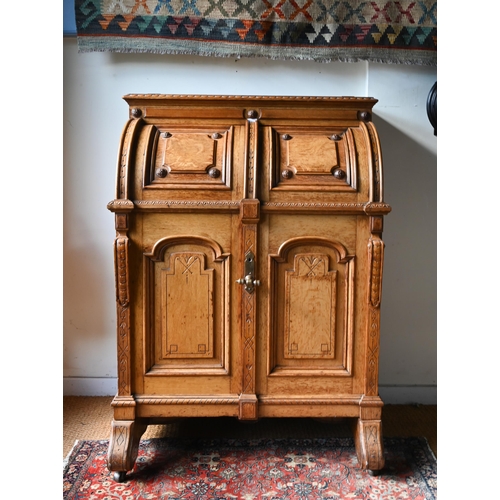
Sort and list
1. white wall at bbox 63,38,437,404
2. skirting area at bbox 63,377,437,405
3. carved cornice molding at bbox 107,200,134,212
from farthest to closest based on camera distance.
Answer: skirting area at bbox 63,377,437,405
white wall at bbox 63,38,437,404
carved cornice molding at bbox 107,200,134,212

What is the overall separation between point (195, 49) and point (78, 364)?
1.74 metres

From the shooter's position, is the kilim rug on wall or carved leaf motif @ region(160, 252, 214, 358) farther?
the kilim rug on wall

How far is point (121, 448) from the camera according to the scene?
1677 millimetres

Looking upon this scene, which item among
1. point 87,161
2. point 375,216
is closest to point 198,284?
point 375,216

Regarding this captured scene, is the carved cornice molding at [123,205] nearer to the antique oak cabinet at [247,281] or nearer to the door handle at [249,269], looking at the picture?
the antique oak cabinet at [247,281]

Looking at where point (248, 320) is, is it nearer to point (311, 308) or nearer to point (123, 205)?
point (311, 308)

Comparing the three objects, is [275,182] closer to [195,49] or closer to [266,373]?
[266,373]

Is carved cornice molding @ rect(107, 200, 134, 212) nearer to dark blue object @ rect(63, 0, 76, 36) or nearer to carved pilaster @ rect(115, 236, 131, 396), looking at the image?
carved pilaster @ rect(115, 236, 131, 396)

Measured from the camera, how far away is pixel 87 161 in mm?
2287

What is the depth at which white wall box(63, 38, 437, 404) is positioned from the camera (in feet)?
7.34

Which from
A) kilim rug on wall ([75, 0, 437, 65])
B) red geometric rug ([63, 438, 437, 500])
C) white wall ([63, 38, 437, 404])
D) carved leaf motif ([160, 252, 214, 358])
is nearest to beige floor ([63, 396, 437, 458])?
red geometric rug ([63, 438, 437, 500])

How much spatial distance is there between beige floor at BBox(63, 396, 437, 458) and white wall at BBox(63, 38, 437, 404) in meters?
0.18

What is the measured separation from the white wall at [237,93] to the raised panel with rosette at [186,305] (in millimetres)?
721

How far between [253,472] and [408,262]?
4.24ft
